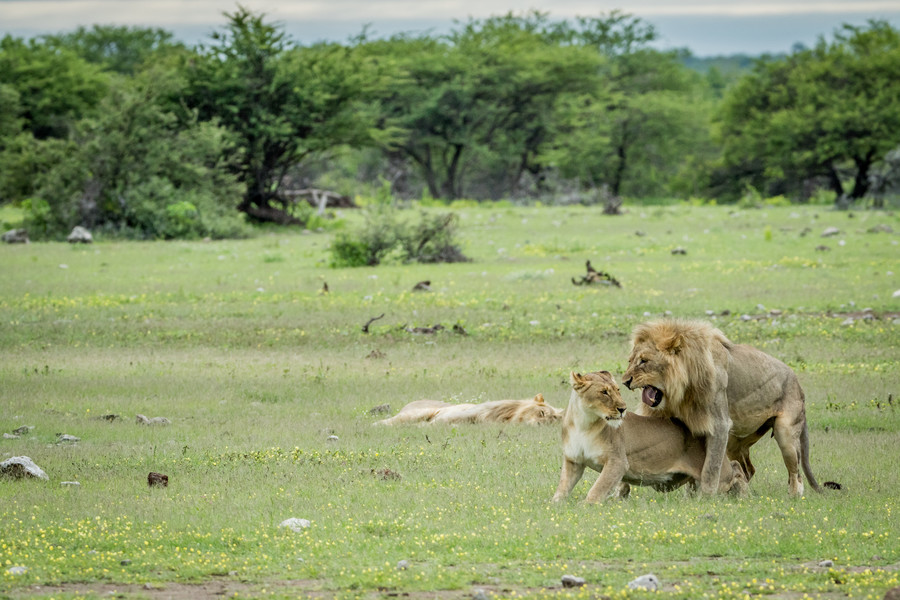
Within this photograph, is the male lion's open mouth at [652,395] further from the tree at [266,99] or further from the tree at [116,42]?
the tree at [116,42]

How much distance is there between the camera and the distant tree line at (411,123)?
34594 mm

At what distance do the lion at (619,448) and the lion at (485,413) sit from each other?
2.75m

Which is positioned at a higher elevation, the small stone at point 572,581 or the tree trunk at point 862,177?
the tree trunk at point 862,177

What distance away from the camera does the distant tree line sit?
34.6m

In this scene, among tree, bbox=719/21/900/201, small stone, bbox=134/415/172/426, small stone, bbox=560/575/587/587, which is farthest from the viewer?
tree, bbox=719/21/900/201

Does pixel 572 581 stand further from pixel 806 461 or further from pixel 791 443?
pixel 806 461

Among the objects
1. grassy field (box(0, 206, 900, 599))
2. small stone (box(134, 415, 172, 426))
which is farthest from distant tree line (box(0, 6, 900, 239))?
small stone (box(134, 415, 172, 426))

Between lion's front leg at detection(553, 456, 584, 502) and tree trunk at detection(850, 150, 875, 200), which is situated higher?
tree trunk at detection(850, 150, 875, 200)

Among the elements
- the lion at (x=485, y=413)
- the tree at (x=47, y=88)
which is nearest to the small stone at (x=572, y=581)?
the lion at (x=485, y=413)

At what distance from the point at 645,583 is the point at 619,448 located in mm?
2088

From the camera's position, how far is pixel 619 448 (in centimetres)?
806

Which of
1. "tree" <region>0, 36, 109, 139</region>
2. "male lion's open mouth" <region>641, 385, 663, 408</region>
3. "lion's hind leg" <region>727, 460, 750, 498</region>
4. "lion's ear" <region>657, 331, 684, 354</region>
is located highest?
"tree" <region>0, 36, 109, 139</region>

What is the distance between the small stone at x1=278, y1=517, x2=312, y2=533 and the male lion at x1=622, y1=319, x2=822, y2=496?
8.57ft

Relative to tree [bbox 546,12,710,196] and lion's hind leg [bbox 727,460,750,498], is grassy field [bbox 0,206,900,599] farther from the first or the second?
tree [bbox 546,12,710,196]
